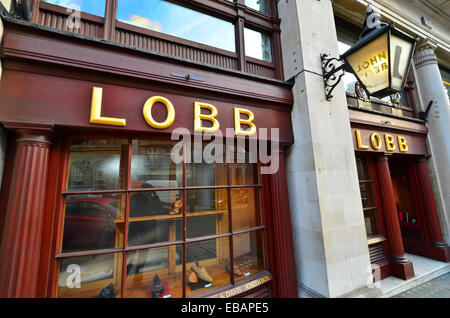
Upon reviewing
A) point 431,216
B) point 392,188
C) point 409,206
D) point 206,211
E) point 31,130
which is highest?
point 31,130

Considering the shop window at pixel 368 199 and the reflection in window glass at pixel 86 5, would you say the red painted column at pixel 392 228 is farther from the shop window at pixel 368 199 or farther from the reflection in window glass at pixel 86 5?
the reflection in window glass at pixel 86 5

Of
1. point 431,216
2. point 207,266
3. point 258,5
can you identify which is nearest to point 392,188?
point 431,216

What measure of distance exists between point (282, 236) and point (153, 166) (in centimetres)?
229

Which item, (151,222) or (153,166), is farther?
(151,222)

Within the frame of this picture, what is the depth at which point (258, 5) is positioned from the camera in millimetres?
3742

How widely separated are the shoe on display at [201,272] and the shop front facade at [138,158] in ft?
0.06

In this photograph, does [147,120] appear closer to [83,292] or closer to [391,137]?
[83,292]

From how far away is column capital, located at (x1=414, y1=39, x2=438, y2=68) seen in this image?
5.48 m

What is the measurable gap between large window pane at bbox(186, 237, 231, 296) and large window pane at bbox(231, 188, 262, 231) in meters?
0.52

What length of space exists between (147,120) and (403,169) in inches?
277

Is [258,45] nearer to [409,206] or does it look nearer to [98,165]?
[98,165]

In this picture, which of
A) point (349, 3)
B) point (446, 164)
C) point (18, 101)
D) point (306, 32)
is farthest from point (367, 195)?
point (18, 101)

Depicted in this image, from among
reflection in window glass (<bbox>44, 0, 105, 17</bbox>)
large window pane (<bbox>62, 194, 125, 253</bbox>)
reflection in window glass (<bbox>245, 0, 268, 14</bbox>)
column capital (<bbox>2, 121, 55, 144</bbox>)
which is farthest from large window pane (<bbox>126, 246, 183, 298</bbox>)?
reflection in window glass (<bbox>245, 0, 268, 14</bbox>)

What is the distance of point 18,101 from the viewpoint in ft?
6.03
